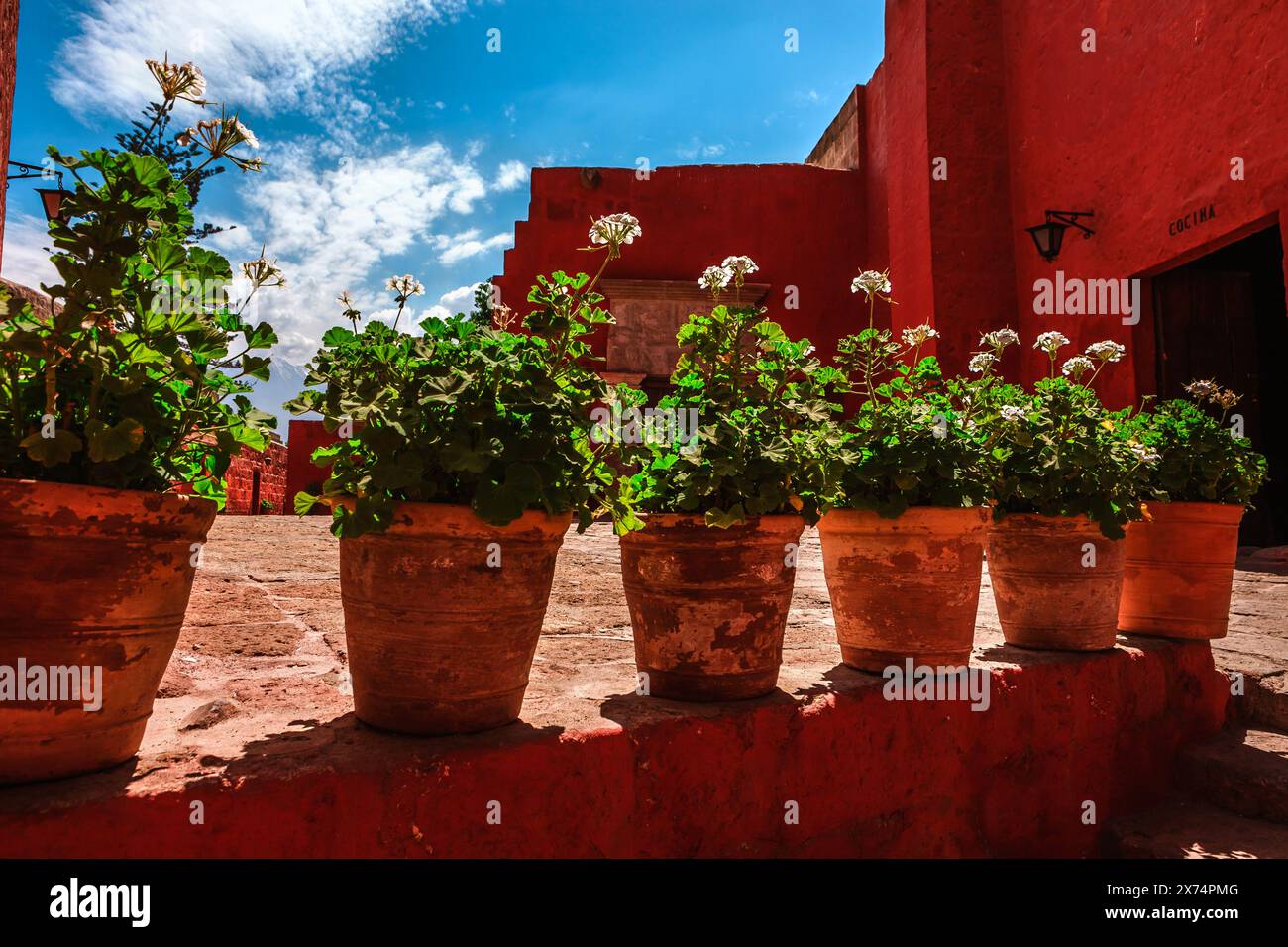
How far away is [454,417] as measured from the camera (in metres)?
1.32

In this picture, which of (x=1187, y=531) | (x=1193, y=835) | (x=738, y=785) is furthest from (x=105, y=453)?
(x=1187, y=531)

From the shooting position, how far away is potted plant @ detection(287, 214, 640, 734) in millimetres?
1293

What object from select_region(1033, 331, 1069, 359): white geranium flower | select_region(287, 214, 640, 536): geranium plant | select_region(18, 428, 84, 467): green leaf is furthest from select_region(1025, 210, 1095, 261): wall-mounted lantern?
select_region(18, 428, 84, 467): green leaf

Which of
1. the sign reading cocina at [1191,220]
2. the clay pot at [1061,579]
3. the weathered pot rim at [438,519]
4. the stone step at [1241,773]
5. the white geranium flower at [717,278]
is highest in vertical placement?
the sign reading cocina at [1191,220]

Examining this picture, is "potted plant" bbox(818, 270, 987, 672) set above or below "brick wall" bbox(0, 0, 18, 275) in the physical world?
below

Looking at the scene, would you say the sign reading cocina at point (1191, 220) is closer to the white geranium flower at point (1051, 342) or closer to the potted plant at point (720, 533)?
the white geranium flower at point (1051, 342)

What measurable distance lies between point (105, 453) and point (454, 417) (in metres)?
0.48

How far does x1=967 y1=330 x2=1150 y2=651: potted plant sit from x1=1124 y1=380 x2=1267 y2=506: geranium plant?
0.29 metres

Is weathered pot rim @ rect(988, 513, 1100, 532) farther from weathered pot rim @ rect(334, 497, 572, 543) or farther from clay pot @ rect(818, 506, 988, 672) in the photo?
weathered pot rim @ rect(334, 497, 572, 543)

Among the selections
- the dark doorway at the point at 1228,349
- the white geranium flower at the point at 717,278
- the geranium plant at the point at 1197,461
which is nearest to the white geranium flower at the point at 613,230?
the white geranium flower at the point at 717,278

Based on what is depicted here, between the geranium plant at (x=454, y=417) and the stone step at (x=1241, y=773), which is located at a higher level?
the geranium plant at (x=454, y=417)

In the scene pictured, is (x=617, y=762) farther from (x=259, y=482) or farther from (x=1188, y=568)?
(x=259, y=482)

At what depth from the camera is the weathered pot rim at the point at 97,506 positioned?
3.34 ft
